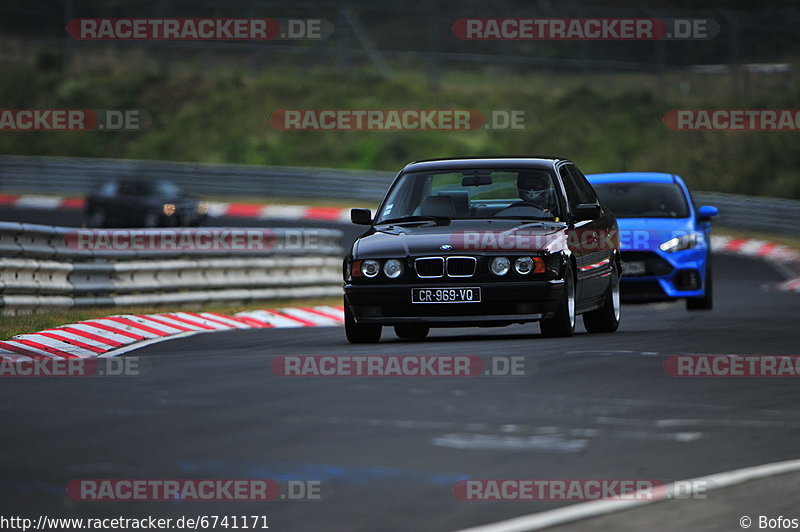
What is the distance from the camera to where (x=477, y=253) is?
1197cm

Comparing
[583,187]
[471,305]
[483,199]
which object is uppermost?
[583,187]

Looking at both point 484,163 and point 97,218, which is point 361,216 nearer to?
point 484,163

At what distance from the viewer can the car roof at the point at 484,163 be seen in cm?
1307

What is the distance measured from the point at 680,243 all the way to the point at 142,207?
1838 centimetres

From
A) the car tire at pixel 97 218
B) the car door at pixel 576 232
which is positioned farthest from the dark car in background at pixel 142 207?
the car door at pixel 576 232

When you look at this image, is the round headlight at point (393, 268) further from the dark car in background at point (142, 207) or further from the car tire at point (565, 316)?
the dark car in background at point (142, 207)

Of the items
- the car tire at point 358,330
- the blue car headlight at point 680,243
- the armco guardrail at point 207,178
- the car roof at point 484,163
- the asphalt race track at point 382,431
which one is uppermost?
the armco guardrail at point 207,178

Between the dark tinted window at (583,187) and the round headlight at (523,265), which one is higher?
the dark tinted window at (583,187)

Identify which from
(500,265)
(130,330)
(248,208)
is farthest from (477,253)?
(248,208)

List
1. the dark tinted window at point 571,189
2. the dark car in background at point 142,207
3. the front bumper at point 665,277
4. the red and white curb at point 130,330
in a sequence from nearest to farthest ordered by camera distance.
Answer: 1. the red and white curb at point 130,330
2. the dark tinted window at point 571,189
3. the front bumper at point 665,277
4. the dark car in background at point 142,207

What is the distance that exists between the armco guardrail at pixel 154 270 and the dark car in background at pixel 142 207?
1203 cm

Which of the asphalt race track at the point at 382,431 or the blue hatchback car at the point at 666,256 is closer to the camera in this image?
the asphalt race track at the point at 382,431

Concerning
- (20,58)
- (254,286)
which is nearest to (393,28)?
(20,58)

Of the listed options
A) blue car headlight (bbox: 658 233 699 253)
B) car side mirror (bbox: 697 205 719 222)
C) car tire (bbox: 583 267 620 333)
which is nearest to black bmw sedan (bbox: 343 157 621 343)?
car tire (bbox: 583 267 620 333)
